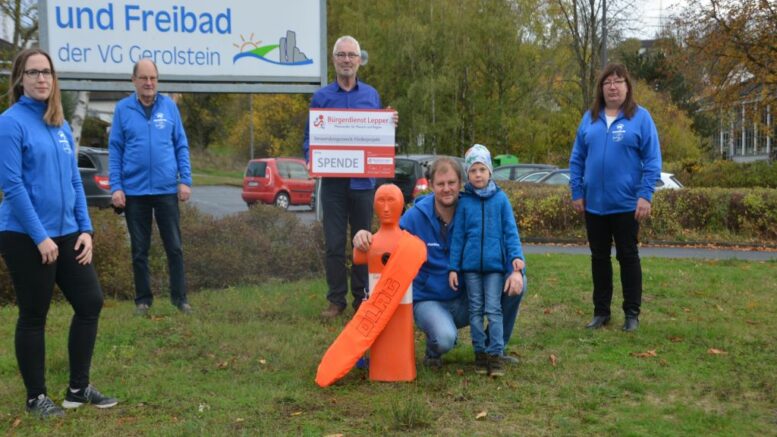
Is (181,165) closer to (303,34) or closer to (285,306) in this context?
(285,306)

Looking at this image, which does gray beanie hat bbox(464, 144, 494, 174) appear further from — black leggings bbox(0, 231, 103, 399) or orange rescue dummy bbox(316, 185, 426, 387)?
black leggings bbox(0, 231, 103, 399)

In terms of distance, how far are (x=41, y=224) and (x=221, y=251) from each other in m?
4.80

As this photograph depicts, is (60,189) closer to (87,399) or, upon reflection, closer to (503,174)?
(87,399)

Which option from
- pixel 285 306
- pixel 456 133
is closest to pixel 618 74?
pixel 285 306

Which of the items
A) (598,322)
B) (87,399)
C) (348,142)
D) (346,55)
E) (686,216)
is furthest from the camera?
(686,216)

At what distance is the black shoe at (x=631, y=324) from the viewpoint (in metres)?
6.20

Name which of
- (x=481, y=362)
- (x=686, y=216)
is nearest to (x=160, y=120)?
(x=481, y=362)

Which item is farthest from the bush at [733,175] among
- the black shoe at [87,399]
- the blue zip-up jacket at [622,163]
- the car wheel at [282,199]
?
the black shoe at [87,399]

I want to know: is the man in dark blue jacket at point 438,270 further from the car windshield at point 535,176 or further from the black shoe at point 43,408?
the car windshield at point 535,176

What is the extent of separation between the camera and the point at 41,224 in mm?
4039

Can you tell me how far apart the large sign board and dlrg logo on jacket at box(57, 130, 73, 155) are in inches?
216

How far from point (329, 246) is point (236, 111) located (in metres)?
48.2

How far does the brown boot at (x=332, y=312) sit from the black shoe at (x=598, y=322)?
2096mm

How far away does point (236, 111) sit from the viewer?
53.4 m
